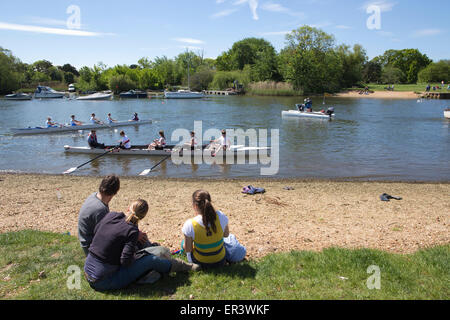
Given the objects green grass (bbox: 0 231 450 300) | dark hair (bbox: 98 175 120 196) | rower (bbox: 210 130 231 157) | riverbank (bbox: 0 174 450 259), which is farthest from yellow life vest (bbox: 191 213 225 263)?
rower (bbox: 210 130 231 157)

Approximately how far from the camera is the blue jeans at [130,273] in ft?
14.6

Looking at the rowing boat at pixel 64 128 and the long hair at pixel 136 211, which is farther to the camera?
the rowing boat at pixel 64 128

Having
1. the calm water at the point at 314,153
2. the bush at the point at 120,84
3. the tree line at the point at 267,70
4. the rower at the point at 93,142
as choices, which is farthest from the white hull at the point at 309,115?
the bush at the point at 120,84

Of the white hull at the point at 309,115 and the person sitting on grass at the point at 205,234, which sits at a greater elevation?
the white hull at the point at 309,115

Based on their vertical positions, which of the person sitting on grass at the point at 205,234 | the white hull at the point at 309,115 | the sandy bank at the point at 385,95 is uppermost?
the sandy bank at the point at 385,95

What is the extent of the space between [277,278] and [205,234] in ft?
4.15

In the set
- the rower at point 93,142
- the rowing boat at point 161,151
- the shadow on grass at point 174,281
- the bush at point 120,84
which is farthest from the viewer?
the bush at point 120,84

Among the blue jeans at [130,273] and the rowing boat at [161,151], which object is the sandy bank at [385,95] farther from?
the blue jeans at [130,273]

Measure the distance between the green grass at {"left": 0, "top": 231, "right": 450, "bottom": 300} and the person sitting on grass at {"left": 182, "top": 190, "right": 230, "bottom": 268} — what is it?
0.22m

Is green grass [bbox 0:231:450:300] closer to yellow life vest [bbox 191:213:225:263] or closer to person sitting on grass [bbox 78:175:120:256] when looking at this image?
yellow life vest [bbox 191:213:225:263]

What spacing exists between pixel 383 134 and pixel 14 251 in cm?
2893

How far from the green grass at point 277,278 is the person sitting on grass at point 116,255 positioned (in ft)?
0.55
